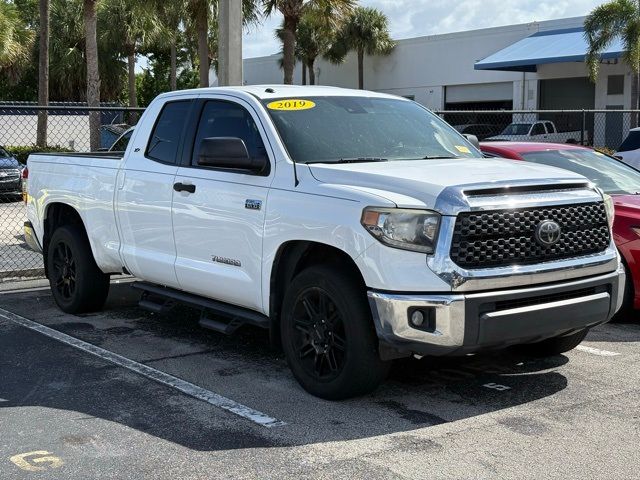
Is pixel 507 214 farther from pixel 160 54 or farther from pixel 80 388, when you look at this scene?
pixel 160 54

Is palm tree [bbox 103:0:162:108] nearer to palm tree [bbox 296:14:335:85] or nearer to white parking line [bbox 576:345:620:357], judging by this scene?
palm tree [bbox 296:14:335:85]

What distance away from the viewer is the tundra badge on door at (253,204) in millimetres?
5911

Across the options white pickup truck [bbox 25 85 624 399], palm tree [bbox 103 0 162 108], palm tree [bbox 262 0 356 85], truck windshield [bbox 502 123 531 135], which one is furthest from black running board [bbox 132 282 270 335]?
palm tree [bbox 103 0 162 108]

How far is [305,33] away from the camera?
48625 millimetres

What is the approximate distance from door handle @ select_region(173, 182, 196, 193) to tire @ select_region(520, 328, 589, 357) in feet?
8.96

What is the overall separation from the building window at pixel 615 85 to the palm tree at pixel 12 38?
2413 cm

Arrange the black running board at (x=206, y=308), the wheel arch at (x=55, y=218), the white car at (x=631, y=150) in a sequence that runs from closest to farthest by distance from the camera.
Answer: the black running board at (x=206, y=308), the wheel arch at (x=55, y=218), the white car at (x=631, y=150)

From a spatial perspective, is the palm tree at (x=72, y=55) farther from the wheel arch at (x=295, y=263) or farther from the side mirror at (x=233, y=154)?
the wheel arch at (x=295, y=263)

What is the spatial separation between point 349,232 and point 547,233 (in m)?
1.18

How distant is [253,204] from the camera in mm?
5953

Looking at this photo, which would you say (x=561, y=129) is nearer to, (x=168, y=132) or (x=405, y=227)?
(x=168, y=132)

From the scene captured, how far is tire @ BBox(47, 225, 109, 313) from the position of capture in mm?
8016

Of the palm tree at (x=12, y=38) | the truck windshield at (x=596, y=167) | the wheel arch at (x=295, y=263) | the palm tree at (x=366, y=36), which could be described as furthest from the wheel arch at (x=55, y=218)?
the palm tree at (x=366, y=36)

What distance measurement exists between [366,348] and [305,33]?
4502cm
